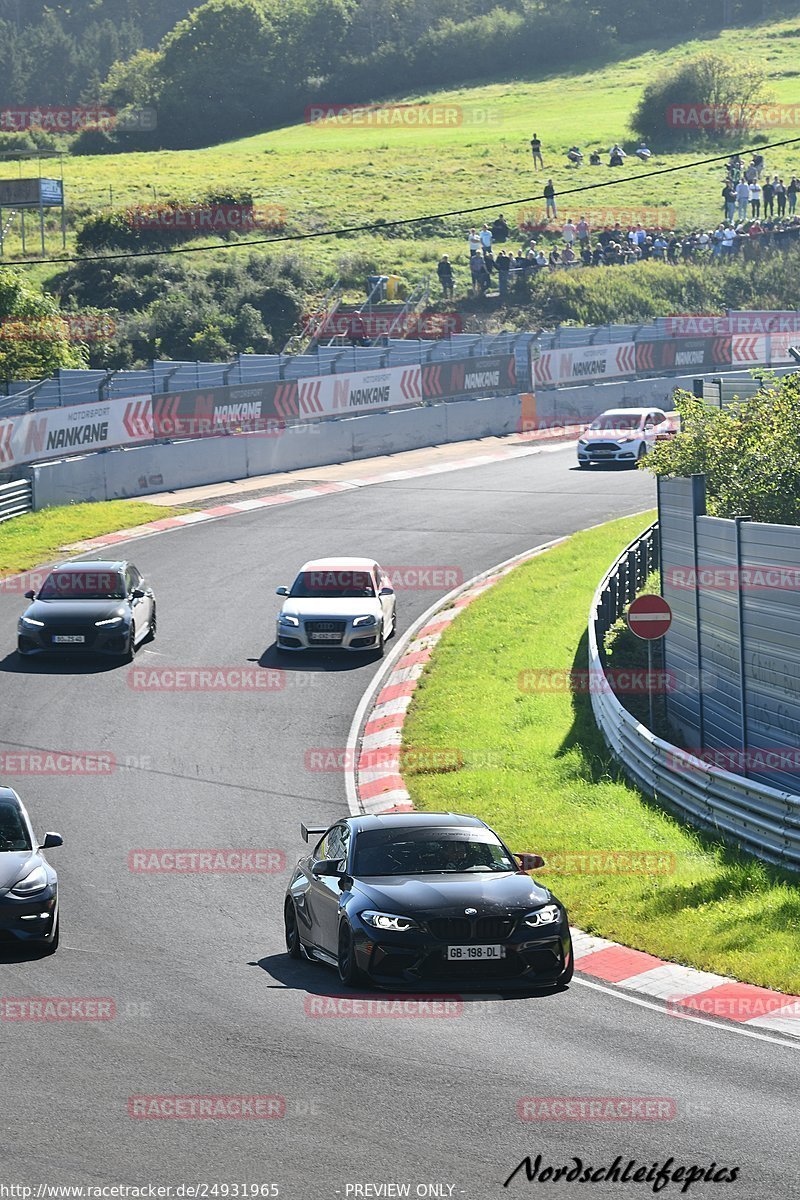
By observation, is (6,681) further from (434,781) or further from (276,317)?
(276,317)

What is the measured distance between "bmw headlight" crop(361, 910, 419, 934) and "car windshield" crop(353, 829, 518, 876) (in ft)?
2.54

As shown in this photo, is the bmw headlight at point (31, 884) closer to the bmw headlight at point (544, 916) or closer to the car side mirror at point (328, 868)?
the car side mirror at point (328, 868)

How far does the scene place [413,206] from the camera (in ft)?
280

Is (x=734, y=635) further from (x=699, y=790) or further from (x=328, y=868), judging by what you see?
(x=328, y=868)

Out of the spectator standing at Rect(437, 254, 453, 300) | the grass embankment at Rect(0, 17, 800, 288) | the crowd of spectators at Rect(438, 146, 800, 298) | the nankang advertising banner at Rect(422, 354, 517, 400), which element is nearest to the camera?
the nankang advertising banner at Rect(422, 354, 517, 400)

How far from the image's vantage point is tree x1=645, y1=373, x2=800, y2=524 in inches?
920

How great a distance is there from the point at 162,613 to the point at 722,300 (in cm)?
4550

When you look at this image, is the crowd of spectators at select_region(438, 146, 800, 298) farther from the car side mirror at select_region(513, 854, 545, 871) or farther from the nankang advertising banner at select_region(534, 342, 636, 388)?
the car side mirror at select_region(513, 854, 545, 871)

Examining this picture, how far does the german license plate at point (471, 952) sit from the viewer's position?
11.1 m

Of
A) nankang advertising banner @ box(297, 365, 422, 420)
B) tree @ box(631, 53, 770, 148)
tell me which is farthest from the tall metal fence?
tree @ box(631, 53, 770, 148)

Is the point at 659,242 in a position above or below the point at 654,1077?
above

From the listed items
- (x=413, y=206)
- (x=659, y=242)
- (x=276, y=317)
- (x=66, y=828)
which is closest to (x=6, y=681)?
(x=66, y=828)

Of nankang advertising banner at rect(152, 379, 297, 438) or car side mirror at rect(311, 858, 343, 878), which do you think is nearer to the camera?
car side mirror at rect(311, 858, 343, 878)

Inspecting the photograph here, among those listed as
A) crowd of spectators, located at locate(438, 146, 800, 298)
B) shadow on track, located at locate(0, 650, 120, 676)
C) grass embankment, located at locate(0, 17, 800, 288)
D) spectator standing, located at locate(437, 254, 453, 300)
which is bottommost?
shadow on track, located at locate(0, 650, 120, 676)
